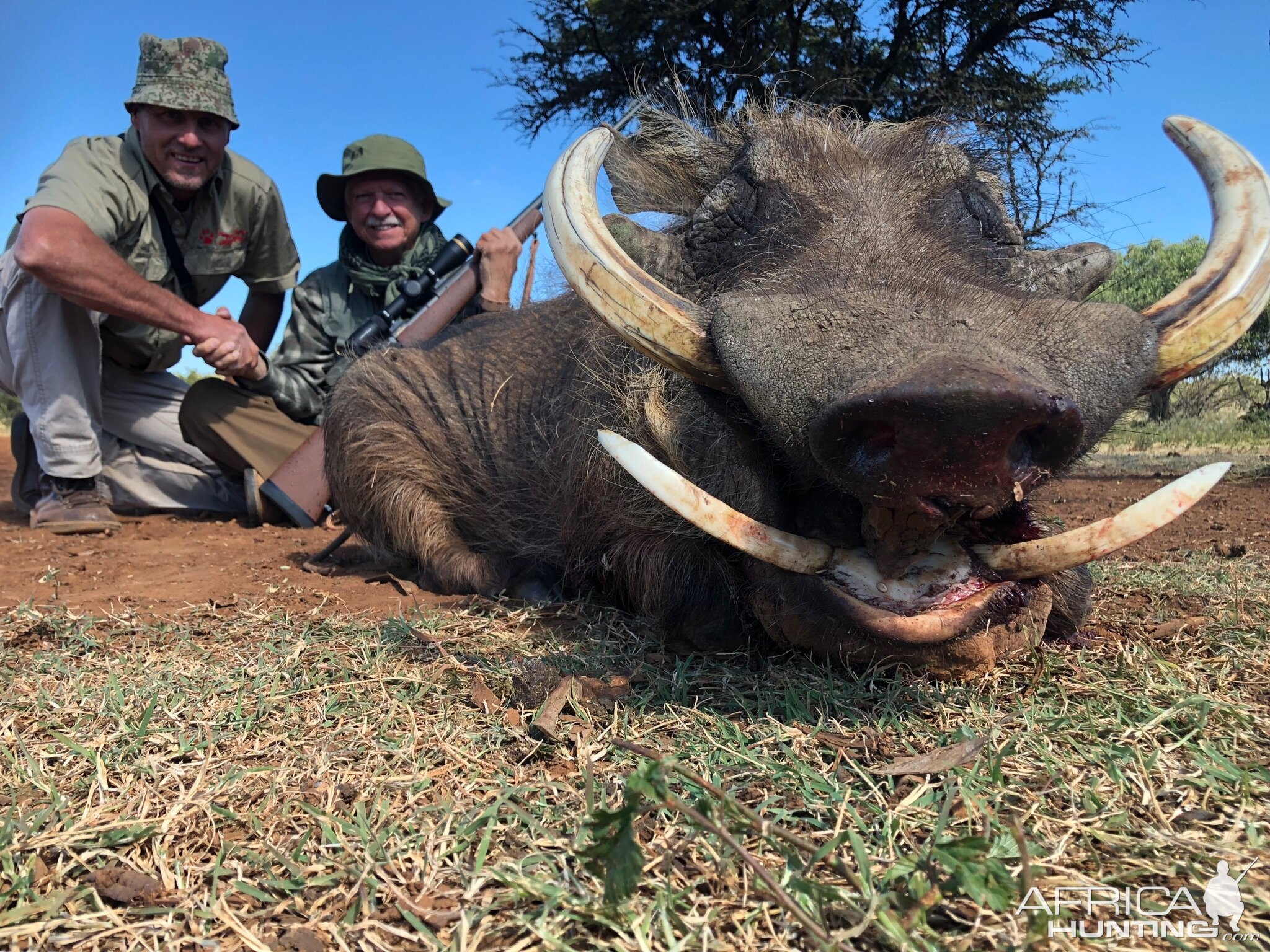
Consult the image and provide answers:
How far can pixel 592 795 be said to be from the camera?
1231 millimetres

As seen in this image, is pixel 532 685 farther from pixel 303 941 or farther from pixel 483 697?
pixel 303 941

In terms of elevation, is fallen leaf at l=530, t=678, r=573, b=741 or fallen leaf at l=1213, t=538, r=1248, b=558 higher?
fallen leaf at l=1213, t=538, r=1248, b=558

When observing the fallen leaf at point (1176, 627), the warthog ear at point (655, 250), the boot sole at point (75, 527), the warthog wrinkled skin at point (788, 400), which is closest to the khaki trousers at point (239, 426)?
the boot sole at point (75, 527)

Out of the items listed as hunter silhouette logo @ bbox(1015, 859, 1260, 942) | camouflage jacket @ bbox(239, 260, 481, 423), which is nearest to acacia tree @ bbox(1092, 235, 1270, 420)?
camouflage jacket @ bbox(239, 260, 481, 423)

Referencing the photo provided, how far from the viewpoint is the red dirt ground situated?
287 centimetres

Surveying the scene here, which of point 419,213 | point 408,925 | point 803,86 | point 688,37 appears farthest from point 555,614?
point 688,37

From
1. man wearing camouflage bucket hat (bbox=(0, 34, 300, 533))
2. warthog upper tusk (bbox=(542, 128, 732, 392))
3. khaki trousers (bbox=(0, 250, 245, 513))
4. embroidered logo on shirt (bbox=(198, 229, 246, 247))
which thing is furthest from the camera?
embroidered logo on shirt (bbox=(198, 229, 246, 247))

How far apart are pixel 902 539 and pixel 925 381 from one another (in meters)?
0.41

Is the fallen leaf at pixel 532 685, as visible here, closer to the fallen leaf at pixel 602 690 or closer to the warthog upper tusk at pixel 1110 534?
the fallen leaf at pixel 602 690

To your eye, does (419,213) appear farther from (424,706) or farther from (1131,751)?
(1131,751)

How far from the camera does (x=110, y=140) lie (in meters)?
4.84

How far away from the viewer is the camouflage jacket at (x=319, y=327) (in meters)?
5.29

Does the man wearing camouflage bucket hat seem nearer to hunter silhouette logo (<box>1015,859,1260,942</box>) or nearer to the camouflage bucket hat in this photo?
the camouflage bucket hat

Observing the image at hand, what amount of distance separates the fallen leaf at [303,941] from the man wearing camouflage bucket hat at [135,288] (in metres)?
4.22
